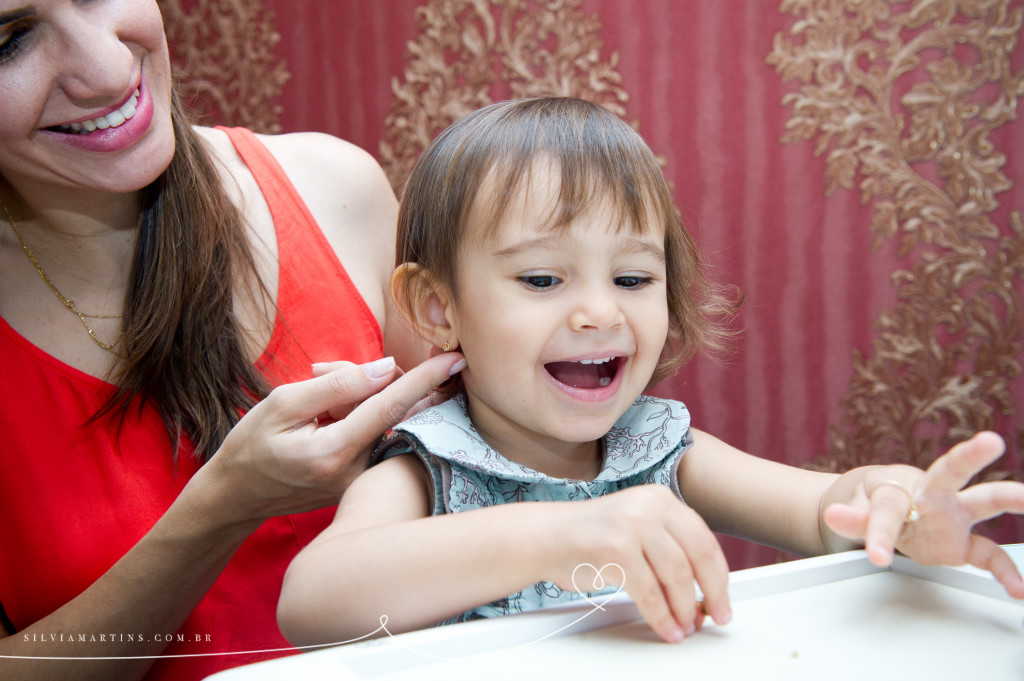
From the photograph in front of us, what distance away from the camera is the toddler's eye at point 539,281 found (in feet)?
2.25

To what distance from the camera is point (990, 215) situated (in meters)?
1.49

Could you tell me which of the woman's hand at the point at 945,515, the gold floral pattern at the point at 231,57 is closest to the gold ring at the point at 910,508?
the woman's hand at the point at 945,515

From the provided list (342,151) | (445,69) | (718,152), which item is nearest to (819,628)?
(342,151)

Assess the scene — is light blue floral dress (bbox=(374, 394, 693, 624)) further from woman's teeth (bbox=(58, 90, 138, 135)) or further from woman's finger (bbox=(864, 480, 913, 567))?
woman's teeth (bbox=(58, 90, 138, 135))

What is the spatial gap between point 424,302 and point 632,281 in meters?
0.21

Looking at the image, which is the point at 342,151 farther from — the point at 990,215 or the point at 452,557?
the point at 990,215

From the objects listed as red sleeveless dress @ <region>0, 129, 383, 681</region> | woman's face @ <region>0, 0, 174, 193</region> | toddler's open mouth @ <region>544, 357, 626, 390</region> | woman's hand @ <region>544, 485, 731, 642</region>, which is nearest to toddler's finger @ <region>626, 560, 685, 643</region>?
woman's hand @ <region>544, 485, 731, 642</region>

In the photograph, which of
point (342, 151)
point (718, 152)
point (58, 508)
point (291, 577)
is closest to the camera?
point (291, 577)

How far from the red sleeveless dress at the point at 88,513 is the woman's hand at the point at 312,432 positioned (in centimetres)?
17

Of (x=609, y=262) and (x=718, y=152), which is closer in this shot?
(x=609, y=262)

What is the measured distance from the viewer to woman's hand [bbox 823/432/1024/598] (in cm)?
49

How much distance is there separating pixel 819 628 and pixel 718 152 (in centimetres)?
127

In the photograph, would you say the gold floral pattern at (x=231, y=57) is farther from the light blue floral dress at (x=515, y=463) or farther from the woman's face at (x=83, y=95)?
the light blue floral dress at (x=515, y=463)

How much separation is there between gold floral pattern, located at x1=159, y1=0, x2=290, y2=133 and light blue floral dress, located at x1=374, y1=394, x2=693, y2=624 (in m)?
1.38
